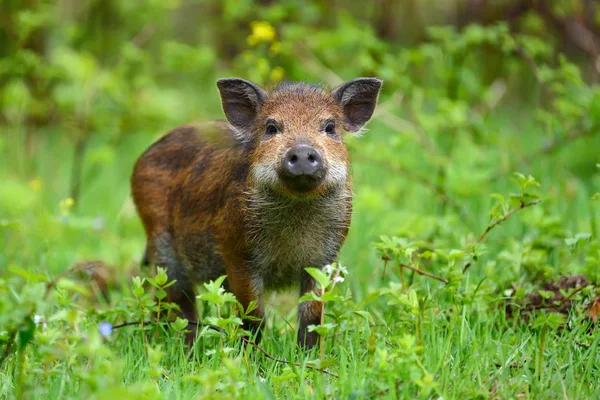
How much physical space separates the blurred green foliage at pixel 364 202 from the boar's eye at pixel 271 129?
3.06 feet

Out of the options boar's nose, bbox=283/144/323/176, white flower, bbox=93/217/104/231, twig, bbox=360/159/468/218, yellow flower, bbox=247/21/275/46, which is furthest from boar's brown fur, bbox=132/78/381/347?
twig, bbox=360/159/468/218

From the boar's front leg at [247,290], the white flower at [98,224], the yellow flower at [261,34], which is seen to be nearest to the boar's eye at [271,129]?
the boar's front leg at [247,290]

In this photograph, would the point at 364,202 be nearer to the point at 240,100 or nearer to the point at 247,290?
the point at 240,100

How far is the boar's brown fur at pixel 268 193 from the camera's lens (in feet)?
15.8

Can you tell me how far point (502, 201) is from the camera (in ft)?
15.9

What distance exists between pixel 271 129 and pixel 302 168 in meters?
0.63

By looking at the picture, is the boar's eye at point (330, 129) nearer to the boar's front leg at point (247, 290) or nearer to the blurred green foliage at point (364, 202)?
the blurred green foliage at point (364, 202)

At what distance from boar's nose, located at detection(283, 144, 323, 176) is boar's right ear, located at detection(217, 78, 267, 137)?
0.82m

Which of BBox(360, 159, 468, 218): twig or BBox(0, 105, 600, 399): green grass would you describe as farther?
BBox(360, 159, 468, 218): twig

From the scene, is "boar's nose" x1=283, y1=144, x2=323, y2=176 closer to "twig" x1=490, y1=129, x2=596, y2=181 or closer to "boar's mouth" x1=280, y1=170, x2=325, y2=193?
"boar's mouth" x1=280, y1=170, x2=325, y2=193

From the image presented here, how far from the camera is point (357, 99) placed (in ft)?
18.0

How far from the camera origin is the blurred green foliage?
389 cm

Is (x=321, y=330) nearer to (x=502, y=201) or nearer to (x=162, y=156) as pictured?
(x=502, y=201)

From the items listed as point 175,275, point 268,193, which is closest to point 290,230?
point 268,193
